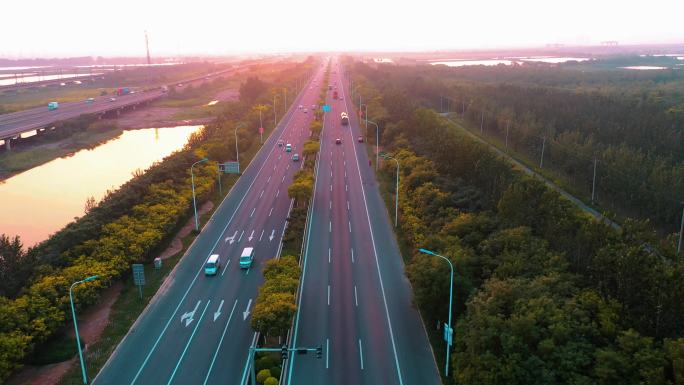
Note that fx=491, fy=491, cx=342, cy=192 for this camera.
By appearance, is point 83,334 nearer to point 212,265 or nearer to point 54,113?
point 212,265

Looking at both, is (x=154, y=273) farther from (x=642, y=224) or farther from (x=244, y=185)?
(x=642, y=224)

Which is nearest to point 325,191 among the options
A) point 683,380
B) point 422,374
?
point 422,374

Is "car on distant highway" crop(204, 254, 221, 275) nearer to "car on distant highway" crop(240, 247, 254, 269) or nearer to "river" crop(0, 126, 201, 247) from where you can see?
"car on distant highway" crop(240, 247, 254, 269)

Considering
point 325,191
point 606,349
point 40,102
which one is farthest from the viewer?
point 40,102

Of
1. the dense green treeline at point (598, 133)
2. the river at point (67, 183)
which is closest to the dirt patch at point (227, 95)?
the dense green treeline at point (598, 133)

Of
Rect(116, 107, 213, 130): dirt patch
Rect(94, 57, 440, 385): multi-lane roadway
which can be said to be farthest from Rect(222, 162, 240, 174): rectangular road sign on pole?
Rect(116, 107, 213, 130): dirt patch
